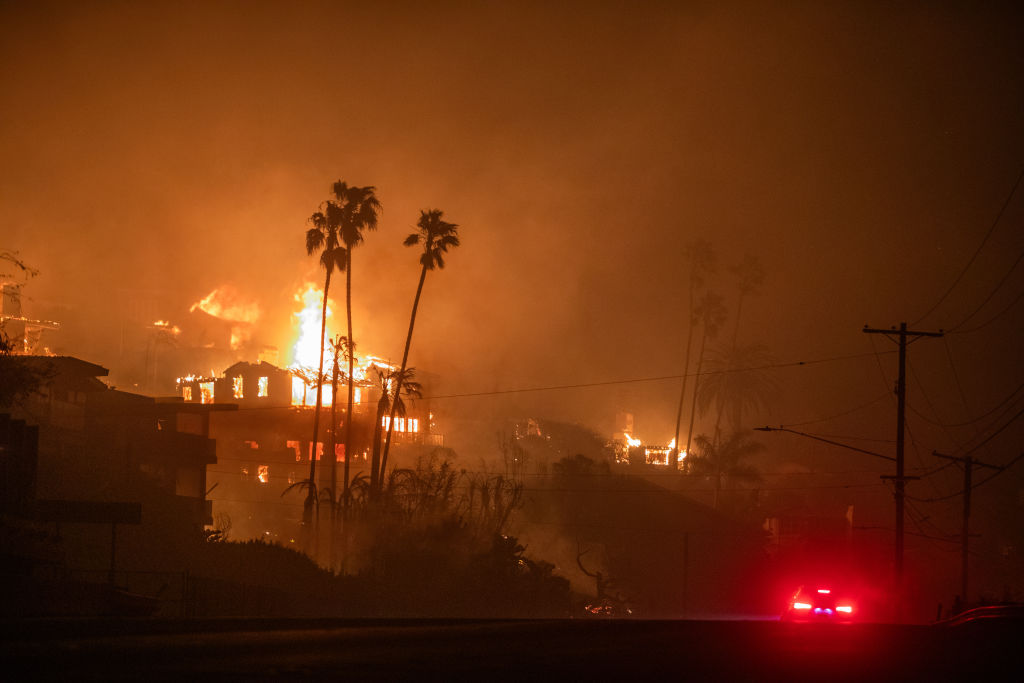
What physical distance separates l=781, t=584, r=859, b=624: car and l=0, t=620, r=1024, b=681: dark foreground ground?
9516 mm

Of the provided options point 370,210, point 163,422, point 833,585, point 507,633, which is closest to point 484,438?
point 370,210

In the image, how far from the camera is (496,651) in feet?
42.3

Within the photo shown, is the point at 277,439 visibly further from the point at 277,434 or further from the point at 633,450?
the point at 633,450

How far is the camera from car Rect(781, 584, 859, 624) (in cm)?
2548

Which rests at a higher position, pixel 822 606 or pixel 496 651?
pixel 496 651

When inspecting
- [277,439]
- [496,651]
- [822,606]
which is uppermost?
[277,439]

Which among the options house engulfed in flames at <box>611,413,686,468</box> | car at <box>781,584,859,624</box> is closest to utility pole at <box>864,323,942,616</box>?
car at <box>781,584,859,624</box>

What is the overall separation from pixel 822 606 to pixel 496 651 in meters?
15.5

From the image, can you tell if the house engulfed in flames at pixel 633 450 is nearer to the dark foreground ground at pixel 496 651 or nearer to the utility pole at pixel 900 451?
the utility pole at pixel 900 451

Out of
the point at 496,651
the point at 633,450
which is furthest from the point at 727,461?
the point at 496,651

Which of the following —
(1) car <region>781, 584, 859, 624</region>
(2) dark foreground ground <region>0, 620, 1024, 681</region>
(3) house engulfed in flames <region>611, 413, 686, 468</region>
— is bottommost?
(1) car <region>781, 584, 859, 624</region>

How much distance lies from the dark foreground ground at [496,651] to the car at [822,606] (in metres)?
9.52

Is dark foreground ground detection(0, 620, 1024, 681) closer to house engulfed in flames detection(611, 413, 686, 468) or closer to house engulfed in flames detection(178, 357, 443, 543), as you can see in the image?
house engulfed in flames detection(178, 357, 443, 543)

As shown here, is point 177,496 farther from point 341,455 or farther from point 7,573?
point 341,455
